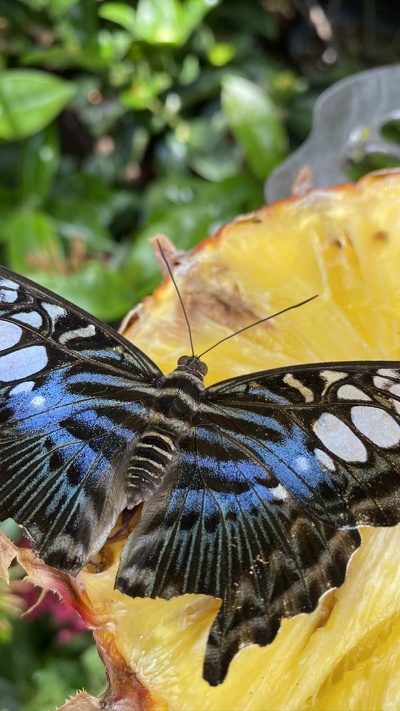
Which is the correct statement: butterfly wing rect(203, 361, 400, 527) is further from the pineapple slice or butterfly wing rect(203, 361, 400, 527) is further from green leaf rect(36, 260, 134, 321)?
green leaf rect(36, 260, 134, 321)

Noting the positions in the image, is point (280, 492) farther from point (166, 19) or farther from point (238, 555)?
point (166, 19)

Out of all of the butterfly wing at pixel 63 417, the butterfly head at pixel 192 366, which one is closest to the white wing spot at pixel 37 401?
the butterfly wing at pixel 63 417

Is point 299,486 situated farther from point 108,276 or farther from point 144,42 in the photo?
point 144,42

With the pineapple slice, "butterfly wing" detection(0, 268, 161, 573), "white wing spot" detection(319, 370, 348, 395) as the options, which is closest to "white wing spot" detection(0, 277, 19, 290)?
"butterfly wing" detection(0, 268, 161, 573)

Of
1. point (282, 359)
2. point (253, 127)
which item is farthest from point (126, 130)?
point (282, 359)

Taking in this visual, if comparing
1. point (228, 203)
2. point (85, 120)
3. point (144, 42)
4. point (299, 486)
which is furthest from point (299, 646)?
point (85, 120)

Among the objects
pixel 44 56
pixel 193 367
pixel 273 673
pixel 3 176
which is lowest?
pixel 273 673
